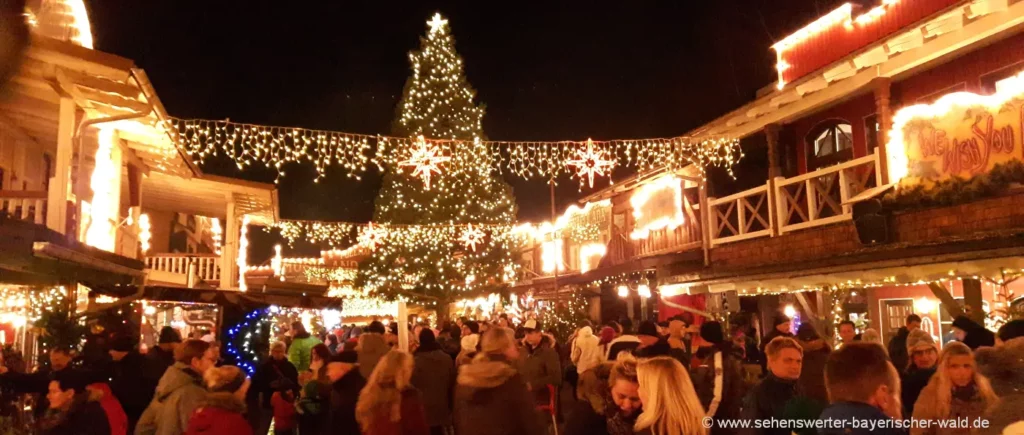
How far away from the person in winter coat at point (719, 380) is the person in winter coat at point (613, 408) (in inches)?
63.8

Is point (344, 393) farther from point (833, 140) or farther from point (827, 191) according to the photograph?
point (833, 140)

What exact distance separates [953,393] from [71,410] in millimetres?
5695

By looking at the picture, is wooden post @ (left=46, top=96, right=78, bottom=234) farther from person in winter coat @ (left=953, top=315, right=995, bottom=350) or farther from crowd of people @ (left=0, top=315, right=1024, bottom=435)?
person in winter coat @ (left=953, top=315, right=995, bottom=350)

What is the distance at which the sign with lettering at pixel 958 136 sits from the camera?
8.72 meters

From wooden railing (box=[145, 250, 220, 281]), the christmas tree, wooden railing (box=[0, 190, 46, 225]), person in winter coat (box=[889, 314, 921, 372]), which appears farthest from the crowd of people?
the christmas tree

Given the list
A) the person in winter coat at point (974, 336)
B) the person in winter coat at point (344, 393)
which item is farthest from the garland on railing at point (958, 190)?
the person in winter coat at point (344, 393)

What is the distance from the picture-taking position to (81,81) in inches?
359

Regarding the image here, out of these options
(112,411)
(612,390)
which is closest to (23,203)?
(112,411)

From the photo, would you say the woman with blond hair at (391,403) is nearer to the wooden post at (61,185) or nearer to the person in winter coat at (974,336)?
the person in winter coat at (974,336)

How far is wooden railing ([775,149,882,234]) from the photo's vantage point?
11.5m

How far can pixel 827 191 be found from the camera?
1201 cm

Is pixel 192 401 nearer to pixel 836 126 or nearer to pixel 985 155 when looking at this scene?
pixel 985 155

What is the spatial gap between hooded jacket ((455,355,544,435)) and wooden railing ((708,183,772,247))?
31.0 ft

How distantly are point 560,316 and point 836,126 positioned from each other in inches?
335
